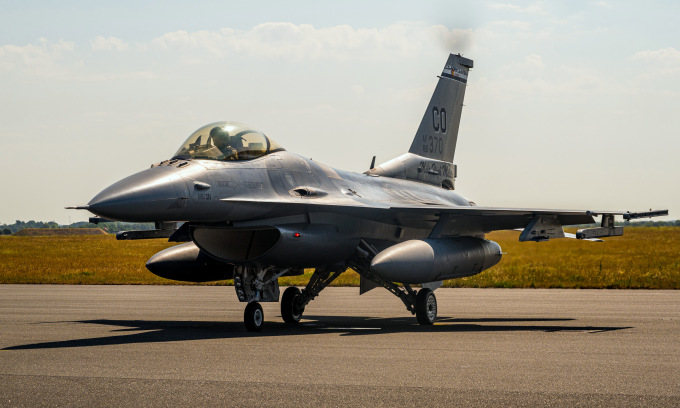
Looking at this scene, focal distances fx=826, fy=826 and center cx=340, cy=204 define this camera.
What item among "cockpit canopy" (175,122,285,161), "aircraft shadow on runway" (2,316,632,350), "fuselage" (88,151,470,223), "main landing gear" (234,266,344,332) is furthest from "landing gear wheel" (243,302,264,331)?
"cockpit canopy" (175,122,285,161)

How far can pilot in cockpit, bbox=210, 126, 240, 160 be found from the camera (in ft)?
43.9

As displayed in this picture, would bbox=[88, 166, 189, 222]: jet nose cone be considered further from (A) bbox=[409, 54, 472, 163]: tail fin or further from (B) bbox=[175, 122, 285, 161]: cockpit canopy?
(A) bbox=[409, 54, 472, 163]: tail fin

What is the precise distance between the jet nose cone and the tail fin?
359 inches

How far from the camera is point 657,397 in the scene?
691 cm

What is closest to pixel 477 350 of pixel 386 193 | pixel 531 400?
pixel 531 400

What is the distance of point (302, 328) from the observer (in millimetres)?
14273

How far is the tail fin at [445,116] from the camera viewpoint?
66.9ft

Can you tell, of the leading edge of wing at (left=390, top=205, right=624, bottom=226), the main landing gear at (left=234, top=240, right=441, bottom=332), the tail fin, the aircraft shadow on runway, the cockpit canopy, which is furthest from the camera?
the tail fin

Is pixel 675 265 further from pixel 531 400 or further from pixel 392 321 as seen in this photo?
pixel 531 400

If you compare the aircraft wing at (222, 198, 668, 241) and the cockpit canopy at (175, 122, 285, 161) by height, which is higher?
the cockpit canopy at (175, 122, 285, 161)

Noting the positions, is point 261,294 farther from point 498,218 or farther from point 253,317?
point 498,218

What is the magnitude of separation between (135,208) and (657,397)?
7105mm

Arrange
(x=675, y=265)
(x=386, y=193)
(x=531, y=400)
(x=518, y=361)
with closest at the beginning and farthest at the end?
(x=531, y=400), (x=518, y=361), (x=386, y=193), (x=675, y=265)

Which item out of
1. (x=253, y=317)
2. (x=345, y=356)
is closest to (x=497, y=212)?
(x=253, y=317)
